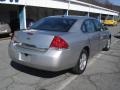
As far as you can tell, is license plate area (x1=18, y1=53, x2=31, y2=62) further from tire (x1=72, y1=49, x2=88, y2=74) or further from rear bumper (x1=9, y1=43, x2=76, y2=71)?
tire (x1=72, y1=49, x2=88, y2=74)

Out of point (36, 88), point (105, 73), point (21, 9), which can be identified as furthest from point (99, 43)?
point (21, 9)

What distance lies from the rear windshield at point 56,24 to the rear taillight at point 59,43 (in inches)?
26.7

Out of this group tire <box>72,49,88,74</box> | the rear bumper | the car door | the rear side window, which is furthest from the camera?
the car door

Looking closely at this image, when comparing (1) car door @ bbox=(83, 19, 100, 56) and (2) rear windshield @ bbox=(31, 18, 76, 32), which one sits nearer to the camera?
(2) rear windshield @ bbox=(31, 18, 76, 32)

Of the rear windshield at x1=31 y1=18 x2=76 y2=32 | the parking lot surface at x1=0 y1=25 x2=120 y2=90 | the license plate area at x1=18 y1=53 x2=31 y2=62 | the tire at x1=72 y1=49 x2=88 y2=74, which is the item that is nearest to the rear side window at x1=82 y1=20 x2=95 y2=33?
the rear windshield at x1=31 y1=18 x2=76 y2=32

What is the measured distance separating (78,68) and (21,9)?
38.6 feet

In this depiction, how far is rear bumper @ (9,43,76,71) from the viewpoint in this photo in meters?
5.04

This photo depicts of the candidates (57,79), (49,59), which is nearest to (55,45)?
(49,59)

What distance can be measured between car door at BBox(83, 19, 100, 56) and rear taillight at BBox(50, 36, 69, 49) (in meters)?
1.34

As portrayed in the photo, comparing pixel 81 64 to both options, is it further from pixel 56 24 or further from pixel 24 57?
pixel 24 57

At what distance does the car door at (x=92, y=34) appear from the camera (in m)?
6.54

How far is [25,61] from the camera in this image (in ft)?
17.7

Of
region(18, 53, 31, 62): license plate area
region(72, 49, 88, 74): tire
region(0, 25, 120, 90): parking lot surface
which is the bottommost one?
region(0, 25, 120, 90): parking lot surface

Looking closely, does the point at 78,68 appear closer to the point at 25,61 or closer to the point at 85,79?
the point at 85,79
